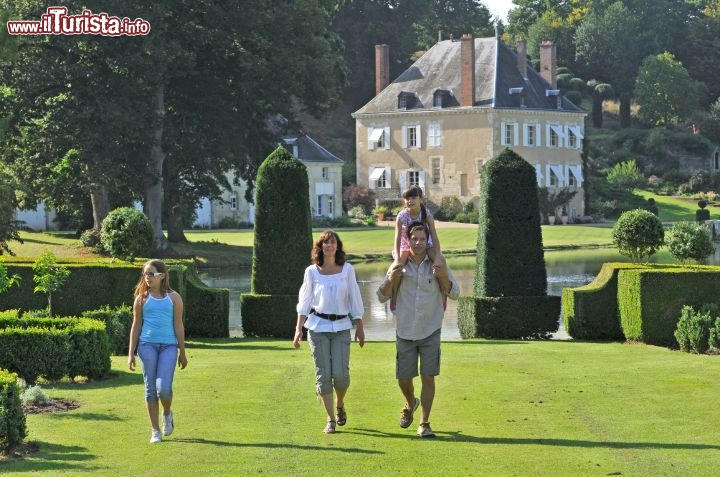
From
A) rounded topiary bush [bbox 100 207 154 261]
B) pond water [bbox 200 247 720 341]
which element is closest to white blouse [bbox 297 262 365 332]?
pond water [bbox 200 247 720 341]

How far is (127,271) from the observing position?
23.0 m

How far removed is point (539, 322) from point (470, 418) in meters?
10.7

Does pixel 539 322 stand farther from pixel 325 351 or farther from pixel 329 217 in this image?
pixel 329 217

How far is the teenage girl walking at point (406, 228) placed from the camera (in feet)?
40.8

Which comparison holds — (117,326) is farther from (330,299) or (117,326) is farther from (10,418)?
(10,418)

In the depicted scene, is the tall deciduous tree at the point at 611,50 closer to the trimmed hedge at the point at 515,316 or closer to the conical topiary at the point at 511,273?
the conical topiary at the point at 511,273

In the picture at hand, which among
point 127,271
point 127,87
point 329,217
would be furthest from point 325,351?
point 329,217

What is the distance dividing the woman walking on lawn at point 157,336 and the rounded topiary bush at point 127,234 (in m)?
13.5

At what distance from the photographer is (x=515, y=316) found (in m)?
23.9

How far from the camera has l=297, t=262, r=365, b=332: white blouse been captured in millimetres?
12562

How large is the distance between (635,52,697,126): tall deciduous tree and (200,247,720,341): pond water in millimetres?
45338

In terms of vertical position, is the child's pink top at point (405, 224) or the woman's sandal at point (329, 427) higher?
the child's pink top at point (405, 224)

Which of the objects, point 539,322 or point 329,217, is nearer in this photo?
point 539,322

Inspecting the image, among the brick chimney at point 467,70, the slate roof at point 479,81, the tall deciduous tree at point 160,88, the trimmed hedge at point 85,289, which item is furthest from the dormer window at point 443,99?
the trimmed hedge at point 85,289
